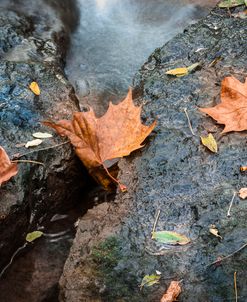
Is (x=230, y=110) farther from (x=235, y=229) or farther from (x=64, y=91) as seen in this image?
(x=64, y=91)

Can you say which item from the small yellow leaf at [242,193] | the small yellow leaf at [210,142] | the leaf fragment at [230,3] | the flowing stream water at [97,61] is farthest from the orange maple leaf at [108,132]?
the leaf fragment at [230,3]

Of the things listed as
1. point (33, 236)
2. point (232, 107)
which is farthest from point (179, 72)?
point (33, 236)

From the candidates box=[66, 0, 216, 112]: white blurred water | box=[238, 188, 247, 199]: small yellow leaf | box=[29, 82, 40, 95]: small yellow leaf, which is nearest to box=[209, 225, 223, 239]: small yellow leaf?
box=[238, 188, 247, 199]: small yellow leaf

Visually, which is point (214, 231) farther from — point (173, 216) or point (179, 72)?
point (179, 72)

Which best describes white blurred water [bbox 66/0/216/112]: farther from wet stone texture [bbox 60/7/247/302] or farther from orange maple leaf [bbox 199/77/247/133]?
orange maple leaf [bbox 199/77/247/133]

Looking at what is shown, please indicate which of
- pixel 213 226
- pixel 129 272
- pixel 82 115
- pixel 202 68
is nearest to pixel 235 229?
pixel 213 226
